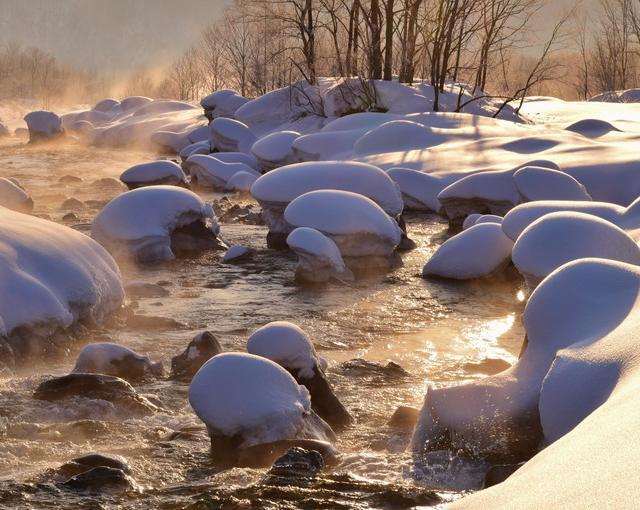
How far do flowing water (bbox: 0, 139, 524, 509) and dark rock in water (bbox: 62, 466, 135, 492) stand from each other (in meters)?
0.06

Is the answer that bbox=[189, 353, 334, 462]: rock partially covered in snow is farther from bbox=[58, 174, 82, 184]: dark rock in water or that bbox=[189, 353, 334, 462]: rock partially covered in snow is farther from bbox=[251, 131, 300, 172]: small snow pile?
bbox=[58, 174, 82, 184]: dark rock in water

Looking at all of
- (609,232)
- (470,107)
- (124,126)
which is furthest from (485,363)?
(124,126)

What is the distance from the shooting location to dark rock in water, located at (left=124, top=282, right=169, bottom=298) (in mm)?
7696

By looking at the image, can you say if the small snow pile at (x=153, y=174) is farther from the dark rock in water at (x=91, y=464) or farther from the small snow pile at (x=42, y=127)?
the small snow pile at (x=42, y=127)

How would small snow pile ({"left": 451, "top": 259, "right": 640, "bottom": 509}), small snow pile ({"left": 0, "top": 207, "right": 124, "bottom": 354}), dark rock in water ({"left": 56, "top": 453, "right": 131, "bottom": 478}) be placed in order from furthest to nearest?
1. small snow pile ({"left": 0, "top": 207, "right": 124, "bottom": 354})
2. dark rock in water ({"left": 56, "top": 453, "right": 131, "bottom": 478})
3. small snow pile ({"left": 451, "top": 259, "right": 640, "bottom": 509})

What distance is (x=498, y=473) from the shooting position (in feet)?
12.8

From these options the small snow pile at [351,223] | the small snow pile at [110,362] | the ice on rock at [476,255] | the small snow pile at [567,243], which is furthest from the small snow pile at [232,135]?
the small snow pile at [110,362]

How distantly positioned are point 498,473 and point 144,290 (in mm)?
4481

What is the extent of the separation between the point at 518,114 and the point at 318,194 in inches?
452

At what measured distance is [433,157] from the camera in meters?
13.2

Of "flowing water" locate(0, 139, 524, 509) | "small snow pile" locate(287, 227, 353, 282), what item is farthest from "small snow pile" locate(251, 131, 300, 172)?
"small snow pile" locate(287, 227, 353, 282)

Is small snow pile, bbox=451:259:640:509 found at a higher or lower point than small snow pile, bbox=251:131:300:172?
lower

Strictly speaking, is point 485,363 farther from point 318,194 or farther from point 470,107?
point 470,107

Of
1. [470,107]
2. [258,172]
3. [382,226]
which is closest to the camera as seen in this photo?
[382,226]
